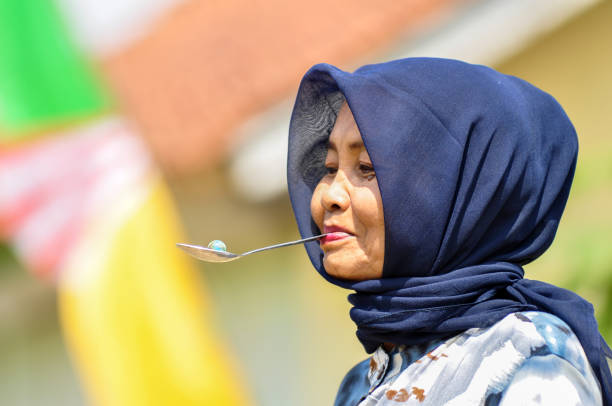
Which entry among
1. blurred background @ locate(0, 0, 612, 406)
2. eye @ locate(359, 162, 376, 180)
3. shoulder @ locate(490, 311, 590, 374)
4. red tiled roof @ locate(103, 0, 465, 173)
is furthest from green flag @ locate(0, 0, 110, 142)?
shoulder @ locate(490, 311, 590, 374)

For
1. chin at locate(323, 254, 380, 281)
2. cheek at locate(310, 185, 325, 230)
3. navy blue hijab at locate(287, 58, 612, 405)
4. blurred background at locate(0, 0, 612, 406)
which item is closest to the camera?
navy blue hijab at locate(287, 58, 612, 405)

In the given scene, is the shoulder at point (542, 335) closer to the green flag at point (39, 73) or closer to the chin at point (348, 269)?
the chin at point (348, 269)

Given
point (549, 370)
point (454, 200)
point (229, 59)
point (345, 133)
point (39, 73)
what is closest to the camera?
point (549, 370)

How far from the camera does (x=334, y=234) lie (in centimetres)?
176

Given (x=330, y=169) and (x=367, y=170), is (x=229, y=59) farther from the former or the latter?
(x=367, y=170)

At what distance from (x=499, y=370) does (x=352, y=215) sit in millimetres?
440

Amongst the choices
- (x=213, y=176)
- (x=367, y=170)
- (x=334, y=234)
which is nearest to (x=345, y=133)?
(x=367, y=170)

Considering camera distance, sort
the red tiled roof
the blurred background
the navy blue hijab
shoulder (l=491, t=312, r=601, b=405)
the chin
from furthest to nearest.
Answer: the red tiled roof < the blurred background < the chin < the navy blue hijab < shoulder (l=491, t=312, r=601, b=405)

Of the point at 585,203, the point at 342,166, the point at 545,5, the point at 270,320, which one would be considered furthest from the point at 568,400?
the point at 270,320

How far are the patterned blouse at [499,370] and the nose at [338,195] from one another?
31 cm

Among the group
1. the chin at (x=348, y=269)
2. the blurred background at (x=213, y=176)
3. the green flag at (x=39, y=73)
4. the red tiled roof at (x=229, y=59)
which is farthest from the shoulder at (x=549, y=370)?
the green flag at (x=39, y=73)

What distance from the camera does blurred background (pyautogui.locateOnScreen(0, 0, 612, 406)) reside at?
393 centimetres

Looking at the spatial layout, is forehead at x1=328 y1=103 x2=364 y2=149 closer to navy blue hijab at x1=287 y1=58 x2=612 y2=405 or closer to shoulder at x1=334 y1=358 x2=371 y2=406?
navy blue hijab at x1=287 y1=58 x2=612 y2=405

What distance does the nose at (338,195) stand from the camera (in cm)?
175
